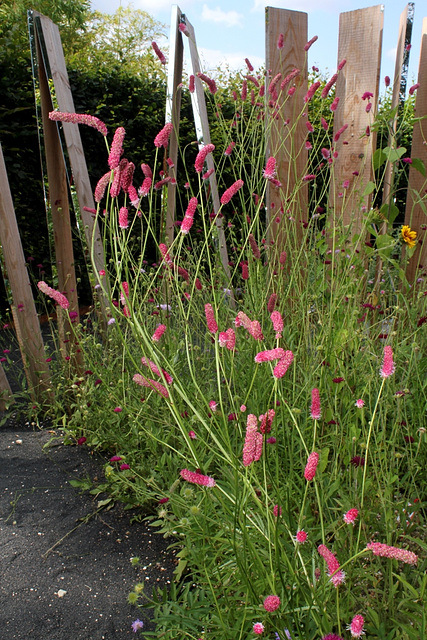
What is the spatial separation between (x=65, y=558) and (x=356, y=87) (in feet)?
11.8

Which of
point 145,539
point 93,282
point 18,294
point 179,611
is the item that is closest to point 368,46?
point 93,282

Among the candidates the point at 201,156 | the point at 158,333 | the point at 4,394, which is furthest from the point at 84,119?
the point at 4,394

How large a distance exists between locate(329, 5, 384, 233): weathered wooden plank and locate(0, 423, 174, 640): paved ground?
2560mm

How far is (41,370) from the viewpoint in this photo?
3113mm

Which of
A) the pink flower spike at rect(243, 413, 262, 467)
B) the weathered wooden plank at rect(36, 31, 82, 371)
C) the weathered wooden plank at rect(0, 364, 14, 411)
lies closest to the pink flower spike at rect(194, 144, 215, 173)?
the pink flower spike at rect(243, 413, 262, 467)

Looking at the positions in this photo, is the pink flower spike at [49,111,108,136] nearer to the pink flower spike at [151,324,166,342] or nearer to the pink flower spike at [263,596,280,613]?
the pink flower spike at [151,324,166,342]

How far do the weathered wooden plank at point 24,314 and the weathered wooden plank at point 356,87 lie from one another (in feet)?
7.02

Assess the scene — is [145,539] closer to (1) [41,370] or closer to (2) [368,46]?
(1) [41,370]

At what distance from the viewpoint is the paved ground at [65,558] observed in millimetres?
1556

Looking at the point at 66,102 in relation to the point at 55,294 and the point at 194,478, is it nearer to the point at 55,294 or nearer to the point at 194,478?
the point at 55,294

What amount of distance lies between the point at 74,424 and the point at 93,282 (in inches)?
36.0

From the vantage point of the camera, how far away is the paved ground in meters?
1.56

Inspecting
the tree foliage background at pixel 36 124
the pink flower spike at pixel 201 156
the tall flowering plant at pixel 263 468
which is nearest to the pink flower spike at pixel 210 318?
the tall flowering plant at pixel 263 468

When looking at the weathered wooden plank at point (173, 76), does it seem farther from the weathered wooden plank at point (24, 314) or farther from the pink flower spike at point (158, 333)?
the pink flower spike at point (158, 333)
